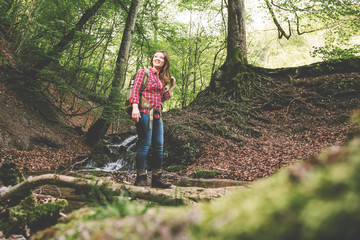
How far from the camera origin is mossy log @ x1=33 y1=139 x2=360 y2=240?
464 millimetres

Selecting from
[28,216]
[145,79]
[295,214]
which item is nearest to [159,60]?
[145,79]

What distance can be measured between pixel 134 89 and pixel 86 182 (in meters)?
1.89

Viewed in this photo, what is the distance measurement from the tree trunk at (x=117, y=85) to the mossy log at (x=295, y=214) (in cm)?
817

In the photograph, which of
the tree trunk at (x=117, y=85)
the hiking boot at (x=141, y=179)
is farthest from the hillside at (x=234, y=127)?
the hiking boot at (x=141, y=179)

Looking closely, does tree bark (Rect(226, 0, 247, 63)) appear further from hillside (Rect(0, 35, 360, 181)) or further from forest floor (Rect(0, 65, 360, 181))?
forest floor (Rect(0, 65, 360, 181))

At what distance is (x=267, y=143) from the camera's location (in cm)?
752

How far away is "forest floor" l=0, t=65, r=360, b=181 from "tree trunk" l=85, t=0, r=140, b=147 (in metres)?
0.86

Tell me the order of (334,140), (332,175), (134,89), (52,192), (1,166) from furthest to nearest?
(334,140), (134,89), (52,192), (1,166), (332,175)

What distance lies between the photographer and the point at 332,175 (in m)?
0.53

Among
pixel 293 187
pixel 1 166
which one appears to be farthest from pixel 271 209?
pixel 1 166

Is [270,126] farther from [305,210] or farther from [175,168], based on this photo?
[305,210]

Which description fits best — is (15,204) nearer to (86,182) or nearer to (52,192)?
Result: (86,182)

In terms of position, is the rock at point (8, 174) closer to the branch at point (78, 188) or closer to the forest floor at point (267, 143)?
the branch at point (78, 188)

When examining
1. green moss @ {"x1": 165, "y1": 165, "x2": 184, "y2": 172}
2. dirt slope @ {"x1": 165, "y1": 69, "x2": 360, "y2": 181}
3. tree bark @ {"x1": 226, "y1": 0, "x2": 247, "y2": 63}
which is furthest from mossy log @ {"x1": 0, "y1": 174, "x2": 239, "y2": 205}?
tree bark @ {"x1": 226, "y1": 0, "x2": 247, "y2": 63}
